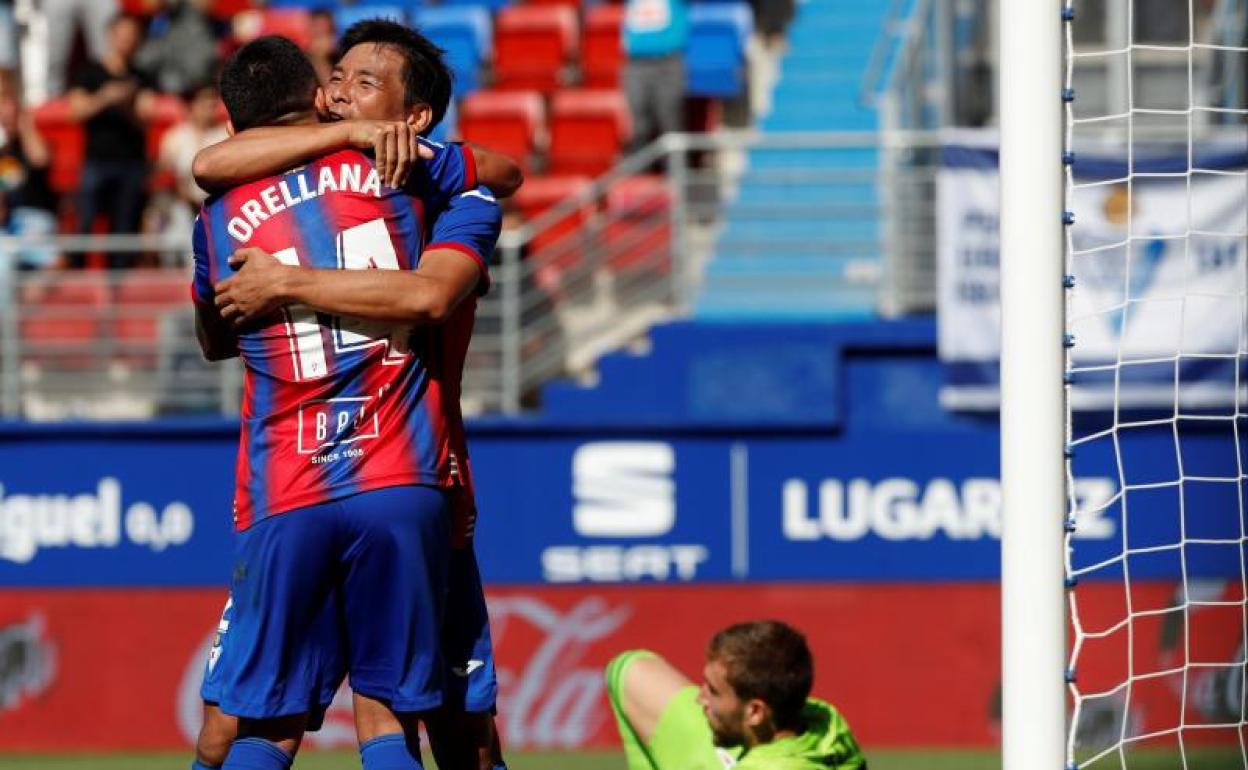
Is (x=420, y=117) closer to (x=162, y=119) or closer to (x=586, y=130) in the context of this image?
(x=586, y=130)

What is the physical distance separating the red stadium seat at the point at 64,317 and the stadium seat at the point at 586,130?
9.40ft

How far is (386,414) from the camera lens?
405cm

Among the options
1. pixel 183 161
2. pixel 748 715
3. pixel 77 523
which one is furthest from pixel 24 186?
pixel 748 715

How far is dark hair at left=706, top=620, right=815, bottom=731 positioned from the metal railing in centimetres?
589

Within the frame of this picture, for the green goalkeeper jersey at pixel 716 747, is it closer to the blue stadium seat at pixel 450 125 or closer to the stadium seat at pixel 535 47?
the blue stadium seat at pixel 450 125

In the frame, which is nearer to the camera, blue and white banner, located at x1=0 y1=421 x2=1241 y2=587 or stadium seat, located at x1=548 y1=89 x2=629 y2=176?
blue and white banner, located at x1=0 y1=421 x2=1241 y2=587

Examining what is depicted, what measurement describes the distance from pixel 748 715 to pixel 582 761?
16.1ft

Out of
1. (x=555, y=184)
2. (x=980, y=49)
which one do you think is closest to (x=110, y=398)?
(x=555, y=184)

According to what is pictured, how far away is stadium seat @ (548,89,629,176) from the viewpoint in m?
12.0

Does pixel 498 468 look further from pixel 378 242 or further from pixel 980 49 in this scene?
pixel 378 242

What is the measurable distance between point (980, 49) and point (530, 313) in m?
3.56

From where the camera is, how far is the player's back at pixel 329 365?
4.04 meters

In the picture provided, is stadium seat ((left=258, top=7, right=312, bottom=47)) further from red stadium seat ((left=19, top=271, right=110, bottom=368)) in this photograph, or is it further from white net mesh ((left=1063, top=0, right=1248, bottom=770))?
white net mesh ((left=1063, top=0, right=1248, bottom=770))

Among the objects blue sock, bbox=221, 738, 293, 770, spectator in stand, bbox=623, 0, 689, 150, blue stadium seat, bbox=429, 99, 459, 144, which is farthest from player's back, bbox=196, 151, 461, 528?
spectator in stand, bbox=623, 0, 689, 150
